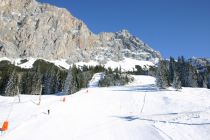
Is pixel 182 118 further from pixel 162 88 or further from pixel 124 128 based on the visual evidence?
pixel 162 88

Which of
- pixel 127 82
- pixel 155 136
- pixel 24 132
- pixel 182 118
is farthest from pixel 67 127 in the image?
pixel 127 82

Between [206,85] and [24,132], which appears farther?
[206,85]

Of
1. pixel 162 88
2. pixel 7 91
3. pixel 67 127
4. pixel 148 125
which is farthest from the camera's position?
pixel 7 91

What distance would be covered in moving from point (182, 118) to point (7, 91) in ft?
260

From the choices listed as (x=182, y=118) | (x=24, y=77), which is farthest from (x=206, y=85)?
(x=182, y=118)

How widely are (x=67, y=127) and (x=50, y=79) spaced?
9970 centimetres

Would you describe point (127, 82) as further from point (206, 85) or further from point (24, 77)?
point (24, 77)

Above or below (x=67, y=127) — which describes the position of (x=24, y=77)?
above

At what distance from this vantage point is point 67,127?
24250 millimetres

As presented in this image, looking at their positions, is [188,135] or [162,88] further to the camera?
[162,88]

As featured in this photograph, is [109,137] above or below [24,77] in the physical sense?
below

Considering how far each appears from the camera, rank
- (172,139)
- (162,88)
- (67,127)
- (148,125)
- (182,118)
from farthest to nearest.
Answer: (162,88) < (182,118) < (148,125) < (67,127) < (172,139)

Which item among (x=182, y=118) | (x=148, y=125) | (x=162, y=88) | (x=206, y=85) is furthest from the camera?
(x=206, y=85)

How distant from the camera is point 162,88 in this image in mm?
71625
